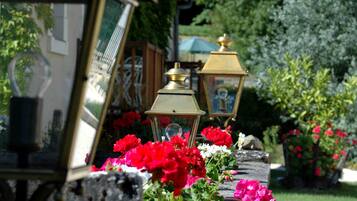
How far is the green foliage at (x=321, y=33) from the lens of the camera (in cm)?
1628

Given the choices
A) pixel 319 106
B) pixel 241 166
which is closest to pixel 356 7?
pixel 319 106

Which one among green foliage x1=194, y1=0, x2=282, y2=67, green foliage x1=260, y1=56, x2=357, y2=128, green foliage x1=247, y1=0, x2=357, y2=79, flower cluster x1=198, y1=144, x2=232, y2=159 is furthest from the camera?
green foliage x1=194, y1=0, x2=282, y2=67

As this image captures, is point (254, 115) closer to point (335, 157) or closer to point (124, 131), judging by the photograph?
point (335, 157)

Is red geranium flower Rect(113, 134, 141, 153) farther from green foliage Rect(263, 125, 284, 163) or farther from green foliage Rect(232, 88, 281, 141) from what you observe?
green foliage Rect(232, 88, 281, 141)

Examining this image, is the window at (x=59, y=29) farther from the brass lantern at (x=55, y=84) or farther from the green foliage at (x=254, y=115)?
the green foliage at (x=254, y=115)

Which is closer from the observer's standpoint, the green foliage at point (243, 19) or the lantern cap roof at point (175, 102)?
the lantern cap roof at point (175, 102)

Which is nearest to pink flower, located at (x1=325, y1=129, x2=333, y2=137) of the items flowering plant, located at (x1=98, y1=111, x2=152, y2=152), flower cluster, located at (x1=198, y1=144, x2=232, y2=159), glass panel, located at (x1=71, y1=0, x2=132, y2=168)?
flowering plant, located at (x1=98, y1=111, x2=152, y2=152)

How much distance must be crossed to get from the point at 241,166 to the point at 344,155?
22.0 feet

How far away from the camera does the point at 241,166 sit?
26.0ft

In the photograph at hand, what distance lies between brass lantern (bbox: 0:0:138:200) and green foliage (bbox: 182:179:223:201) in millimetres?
2241

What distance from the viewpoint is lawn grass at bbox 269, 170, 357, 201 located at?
12.0m

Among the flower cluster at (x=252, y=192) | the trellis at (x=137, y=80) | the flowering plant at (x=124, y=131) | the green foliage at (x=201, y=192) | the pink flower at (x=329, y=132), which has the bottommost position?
the pink flower at (x=329, y=132)

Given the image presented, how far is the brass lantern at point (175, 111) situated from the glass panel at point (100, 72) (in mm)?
3026

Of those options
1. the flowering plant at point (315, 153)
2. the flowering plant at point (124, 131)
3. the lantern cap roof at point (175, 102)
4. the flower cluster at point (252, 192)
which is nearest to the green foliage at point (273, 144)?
the flowering plant at point (315, 153)
